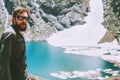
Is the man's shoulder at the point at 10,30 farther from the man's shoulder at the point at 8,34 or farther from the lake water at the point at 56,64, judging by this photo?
the lake water at the point at 56,64

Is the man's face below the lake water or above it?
above

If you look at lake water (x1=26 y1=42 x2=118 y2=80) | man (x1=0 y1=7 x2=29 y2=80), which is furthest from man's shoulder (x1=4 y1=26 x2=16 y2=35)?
lake water (x1=26 y1=42 x2=118 y2=80)

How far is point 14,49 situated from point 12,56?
0.35ft

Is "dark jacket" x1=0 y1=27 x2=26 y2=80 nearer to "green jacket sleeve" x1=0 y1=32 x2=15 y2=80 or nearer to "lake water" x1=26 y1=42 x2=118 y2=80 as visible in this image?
"green jacket sleeve" x1=0 y1=32 x2=15 y2=80

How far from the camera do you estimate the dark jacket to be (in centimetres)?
524

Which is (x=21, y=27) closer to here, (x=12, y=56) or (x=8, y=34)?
(x=8, y=34)

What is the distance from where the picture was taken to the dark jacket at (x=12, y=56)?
5238 millimetres

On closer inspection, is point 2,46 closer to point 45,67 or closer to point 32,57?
point 45,67

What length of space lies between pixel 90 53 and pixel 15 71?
6308 inches

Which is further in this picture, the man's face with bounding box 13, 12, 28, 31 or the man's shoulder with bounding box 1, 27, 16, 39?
the man's face with bounding box 13, 12, 28, 31

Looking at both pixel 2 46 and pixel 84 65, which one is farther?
pixel 84 65

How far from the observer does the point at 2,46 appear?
17.3 ft

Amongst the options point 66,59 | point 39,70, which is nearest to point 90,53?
point 66,59

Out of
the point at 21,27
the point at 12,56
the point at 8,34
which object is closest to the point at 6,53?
the point at 12,56
